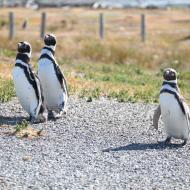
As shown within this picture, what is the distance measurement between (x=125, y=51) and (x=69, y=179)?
16.0 meters

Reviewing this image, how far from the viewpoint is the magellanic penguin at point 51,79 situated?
40.1ft

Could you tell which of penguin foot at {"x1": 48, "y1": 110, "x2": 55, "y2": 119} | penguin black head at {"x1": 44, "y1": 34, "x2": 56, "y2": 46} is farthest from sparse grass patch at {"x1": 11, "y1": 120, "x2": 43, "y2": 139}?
penguin black head at {"x1": 44, "y1": 34, "x2": 56, "y2": 46}

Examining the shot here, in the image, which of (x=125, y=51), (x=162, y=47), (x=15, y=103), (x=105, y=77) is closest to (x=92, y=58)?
(x=125, y=51)

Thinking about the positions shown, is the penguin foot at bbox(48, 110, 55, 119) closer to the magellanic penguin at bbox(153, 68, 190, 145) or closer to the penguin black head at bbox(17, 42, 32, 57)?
the penguin black head at bbox(17, 42, 32, 57)

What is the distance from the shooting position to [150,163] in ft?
32.6

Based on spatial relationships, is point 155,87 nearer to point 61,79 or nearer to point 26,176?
point 61,79

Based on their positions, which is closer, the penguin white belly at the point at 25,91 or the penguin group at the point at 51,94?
the penguin group at the point at 51,94

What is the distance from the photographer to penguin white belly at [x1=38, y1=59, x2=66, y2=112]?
1222 cm

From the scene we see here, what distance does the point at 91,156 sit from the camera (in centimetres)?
1012

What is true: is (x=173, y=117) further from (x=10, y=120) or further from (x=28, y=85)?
(x=10, y=120)

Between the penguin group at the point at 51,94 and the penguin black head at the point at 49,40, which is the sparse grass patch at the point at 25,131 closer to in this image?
the penguin group at the point at 51,94

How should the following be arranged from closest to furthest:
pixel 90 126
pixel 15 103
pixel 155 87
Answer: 1. pixel 90 126
2. pixel 15 103
3. pixel 155 87

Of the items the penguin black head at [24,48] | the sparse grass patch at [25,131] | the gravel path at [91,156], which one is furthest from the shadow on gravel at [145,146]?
the penguin black head at [24,48]

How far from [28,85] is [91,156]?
7.46 feet
